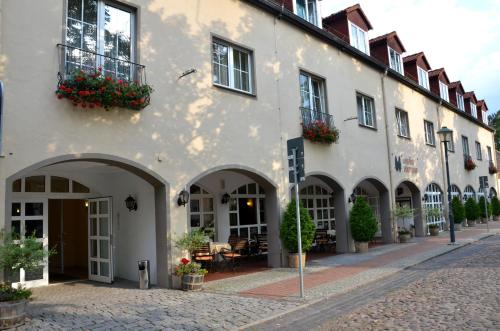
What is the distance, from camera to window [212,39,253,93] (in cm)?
1152

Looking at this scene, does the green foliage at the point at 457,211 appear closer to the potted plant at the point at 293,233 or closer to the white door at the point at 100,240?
the potted plant at the point at 293,233

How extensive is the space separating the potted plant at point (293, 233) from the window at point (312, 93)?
12.8 feet

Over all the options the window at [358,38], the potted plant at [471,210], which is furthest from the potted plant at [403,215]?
the potted plant at [471,210]

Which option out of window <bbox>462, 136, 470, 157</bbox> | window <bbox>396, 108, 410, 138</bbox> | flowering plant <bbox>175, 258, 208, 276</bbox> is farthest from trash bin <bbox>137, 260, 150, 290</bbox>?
window <bbox>462, 136, 470, 157</bbox>

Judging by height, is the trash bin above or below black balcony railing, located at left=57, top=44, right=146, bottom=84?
below

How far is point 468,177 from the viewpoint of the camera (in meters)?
30.2

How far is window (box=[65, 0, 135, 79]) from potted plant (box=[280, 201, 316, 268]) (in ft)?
19.1

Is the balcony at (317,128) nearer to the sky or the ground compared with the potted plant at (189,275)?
nearer to the sky

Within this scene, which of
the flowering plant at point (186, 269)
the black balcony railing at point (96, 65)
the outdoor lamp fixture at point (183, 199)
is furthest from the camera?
the outdoor lamp fixture at point (183, 199)

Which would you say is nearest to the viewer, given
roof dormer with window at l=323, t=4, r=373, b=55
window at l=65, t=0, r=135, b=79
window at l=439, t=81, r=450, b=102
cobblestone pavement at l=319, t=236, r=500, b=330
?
cobblestone pavement at l=319, t=236, r=500, b=330

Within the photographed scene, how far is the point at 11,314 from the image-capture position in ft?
21.0

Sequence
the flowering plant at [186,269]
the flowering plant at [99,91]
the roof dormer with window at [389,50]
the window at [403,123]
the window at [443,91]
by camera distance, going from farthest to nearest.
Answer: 1. the window at [443,91]
2. the roof dormer with window at [389,50]
3. the window at [403,123]
4. the flowering plant at [186,269]
5. the flowering plant at [99,91]

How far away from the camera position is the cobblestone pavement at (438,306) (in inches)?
244

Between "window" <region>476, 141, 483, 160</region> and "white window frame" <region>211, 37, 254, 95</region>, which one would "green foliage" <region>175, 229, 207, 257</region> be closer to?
"white window frame" <region>211, 37, 254, 95</region>
